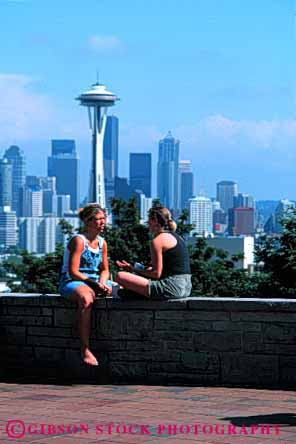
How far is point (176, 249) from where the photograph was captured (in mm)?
8977

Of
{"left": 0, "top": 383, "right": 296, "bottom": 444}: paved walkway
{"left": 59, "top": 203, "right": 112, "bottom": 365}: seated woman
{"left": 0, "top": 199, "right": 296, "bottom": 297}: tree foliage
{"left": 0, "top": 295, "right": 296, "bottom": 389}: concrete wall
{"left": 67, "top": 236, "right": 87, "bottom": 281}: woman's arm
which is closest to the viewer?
{"left": 0, "top": 383, "right": 296, "bottom": 444}: paved walkway

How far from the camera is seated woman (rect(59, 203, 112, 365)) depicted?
8977mm

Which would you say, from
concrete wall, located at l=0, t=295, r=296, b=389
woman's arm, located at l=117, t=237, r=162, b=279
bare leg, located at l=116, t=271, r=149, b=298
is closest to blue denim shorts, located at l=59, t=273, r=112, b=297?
concrete wall, located at l=0, t=295, r=296, b=389

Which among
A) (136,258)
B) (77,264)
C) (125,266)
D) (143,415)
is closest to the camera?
(143,415)

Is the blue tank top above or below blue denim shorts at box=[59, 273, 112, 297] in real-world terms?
above

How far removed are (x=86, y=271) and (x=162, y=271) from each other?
645mm

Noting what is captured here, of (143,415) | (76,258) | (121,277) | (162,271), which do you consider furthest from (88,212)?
(143,415)

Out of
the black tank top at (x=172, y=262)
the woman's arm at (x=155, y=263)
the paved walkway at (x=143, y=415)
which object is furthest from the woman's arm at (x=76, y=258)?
the paved walkway at (x=143, y=415)

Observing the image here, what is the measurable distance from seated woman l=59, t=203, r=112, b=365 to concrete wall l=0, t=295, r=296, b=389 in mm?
161

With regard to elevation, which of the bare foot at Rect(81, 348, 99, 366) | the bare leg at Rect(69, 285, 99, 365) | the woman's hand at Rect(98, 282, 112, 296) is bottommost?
the bare foot at Rect(81, 348, 99, 366)

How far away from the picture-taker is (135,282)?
8.89 metres

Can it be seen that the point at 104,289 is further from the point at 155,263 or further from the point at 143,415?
the point at 143,415

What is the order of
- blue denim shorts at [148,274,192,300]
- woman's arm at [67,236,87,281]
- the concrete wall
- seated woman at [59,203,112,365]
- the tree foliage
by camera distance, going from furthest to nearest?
1. the tree foliage
2. woman's arm at [67,236,87,281]
3. seated woman at [59,203,112,365]
4. blue denim shorts at [148,274,192,300]
5. the concrete wall

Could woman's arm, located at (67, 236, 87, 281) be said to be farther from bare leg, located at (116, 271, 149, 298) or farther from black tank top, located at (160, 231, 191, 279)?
black tank top, located at (160, 231, 191, 279)
